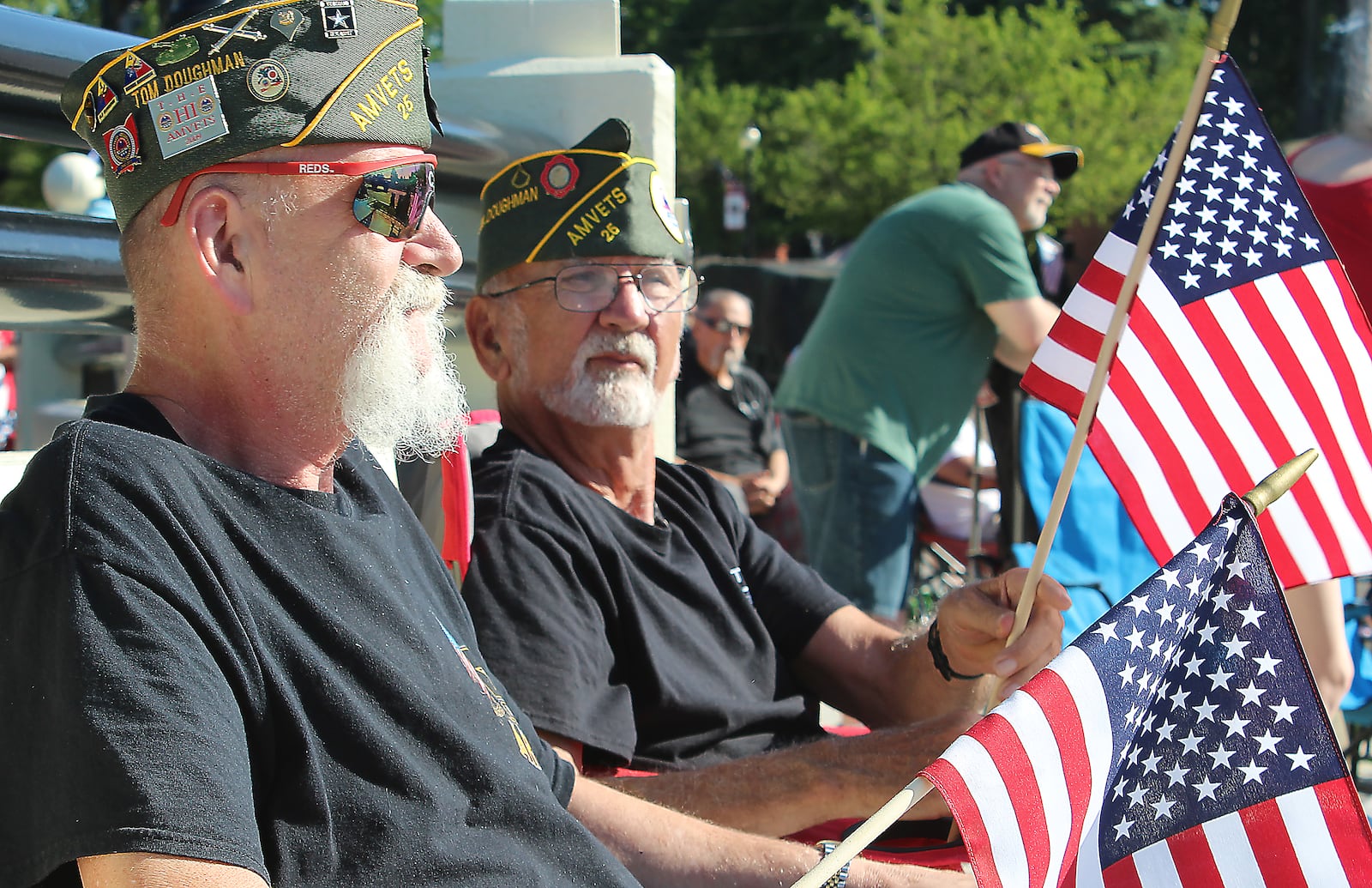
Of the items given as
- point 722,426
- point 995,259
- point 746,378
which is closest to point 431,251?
point 995,259

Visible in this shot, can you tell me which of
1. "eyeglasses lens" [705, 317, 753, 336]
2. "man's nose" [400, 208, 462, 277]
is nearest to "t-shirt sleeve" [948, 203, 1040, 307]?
"eyeglasses lens" [705, 317, 753, 336]

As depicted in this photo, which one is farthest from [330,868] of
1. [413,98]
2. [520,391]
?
[520,391]

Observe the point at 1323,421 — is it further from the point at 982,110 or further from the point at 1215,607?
the point at 982,110

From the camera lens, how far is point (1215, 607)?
5.58ft

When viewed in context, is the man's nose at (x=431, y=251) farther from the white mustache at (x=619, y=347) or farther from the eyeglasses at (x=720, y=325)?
the eyeglasses at (x=720, y=325)

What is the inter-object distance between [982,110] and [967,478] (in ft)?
51.6

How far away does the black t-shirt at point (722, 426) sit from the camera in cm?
676

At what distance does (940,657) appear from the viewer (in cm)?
251

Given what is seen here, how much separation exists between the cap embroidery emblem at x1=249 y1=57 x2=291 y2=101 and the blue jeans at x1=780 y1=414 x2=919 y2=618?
3399 millimetres

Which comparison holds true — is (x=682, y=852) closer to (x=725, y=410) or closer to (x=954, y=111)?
(x=725, y=410)

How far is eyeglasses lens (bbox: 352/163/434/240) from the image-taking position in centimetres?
159

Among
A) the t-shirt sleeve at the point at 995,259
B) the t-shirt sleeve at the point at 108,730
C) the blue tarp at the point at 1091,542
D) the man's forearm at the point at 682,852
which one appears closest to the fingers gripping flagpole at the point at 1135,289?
the man's forearm at the point at 682,852

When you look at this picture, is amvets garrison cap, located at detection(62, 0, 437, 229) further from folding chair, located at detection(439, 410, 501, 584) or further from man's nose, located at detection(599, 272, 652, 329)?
man's nose, located at detection(599, 272, 652, 329)

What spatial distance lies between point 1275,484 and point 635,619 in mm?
1048
